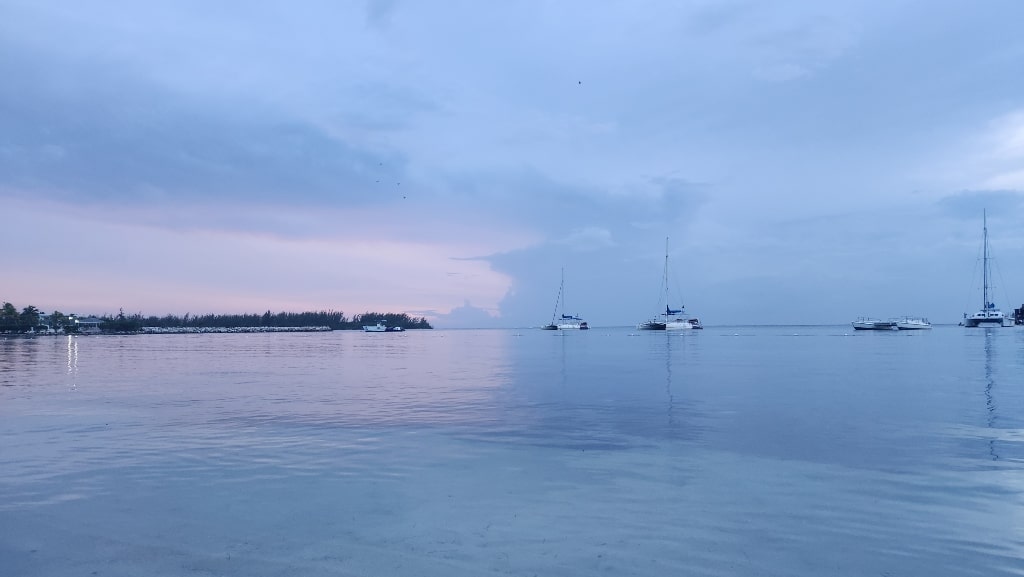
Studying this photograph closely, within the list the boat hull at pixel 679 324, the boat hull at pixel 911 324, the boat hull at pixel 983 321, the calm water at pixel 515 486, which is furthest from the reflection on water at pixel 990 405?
the boat hull at pixel 983 321

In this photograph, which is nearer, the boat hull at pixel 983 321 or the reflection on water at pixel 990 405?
the reflection on water at pixel 990 405

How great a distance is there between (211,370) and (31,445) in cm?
2965

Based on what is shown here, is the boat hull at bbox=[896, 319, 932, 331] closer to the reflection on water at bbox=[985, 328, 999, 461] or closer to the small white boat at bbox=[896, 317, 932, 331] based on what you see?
the small white boat at bbox=[896, 317, 932, 331]

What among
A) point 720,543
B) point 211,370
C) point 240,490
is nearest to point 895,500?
point 720,543

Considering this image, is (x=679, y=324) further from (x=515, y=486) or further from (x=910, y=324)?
(x=515, y=486)

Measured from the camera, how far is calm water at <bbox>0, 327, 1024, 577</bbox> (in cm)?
885

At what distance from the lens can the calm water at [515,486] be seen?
8852 mm

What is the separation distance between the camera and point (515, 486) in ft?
41.2

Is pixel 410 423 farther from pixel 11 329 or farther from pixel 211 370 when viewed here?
pixel 11 329

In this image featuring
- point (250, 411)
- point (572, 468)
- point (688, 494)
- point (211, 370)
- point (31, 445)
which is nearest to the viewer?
point (688, 494)

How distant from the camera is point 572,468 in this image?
46.2ft

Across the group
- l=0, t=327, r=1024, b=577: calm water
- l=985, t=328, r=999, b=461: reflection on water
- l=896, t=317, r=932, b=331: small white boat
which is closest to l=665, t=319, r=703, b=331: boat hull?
l=896, t=317, r=932, b=331: small white boat

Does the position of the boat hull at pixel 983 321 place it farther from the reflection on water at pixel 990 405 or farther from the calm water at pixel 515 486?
the calm water at pixel 515 486

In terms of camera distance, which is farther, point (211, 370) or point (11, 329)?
point (11, 329)
